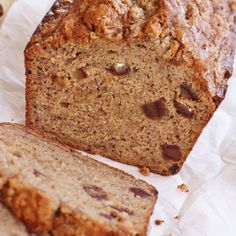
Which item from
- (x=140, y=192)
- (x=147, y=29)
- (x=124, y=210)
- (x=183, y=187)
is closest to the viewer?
(x=124, y=210)

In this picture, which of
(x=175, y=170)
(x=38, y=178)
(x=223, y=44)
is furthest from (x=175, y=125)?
(x=38, y=178)

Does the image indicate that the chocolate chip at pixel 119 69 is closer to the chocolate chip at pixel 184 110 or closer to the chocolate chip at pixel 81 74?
the chocolate chip at pixel 81 74

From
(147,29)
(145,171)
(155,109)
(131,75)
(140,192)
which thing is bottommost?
(145,171)

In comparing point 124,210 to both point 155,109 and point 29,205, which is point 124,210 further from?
point 155,109

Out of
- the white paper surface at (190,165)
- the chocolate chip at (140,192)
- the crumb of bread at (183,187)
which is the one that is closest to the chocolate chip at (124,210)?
the chocolate chip at (140,192)

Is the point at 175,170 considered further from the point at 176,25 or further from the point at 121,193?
the point at 176,25

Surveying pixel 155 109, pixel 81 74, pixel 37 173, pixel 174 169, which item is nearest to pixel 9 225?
pixel 37 173
